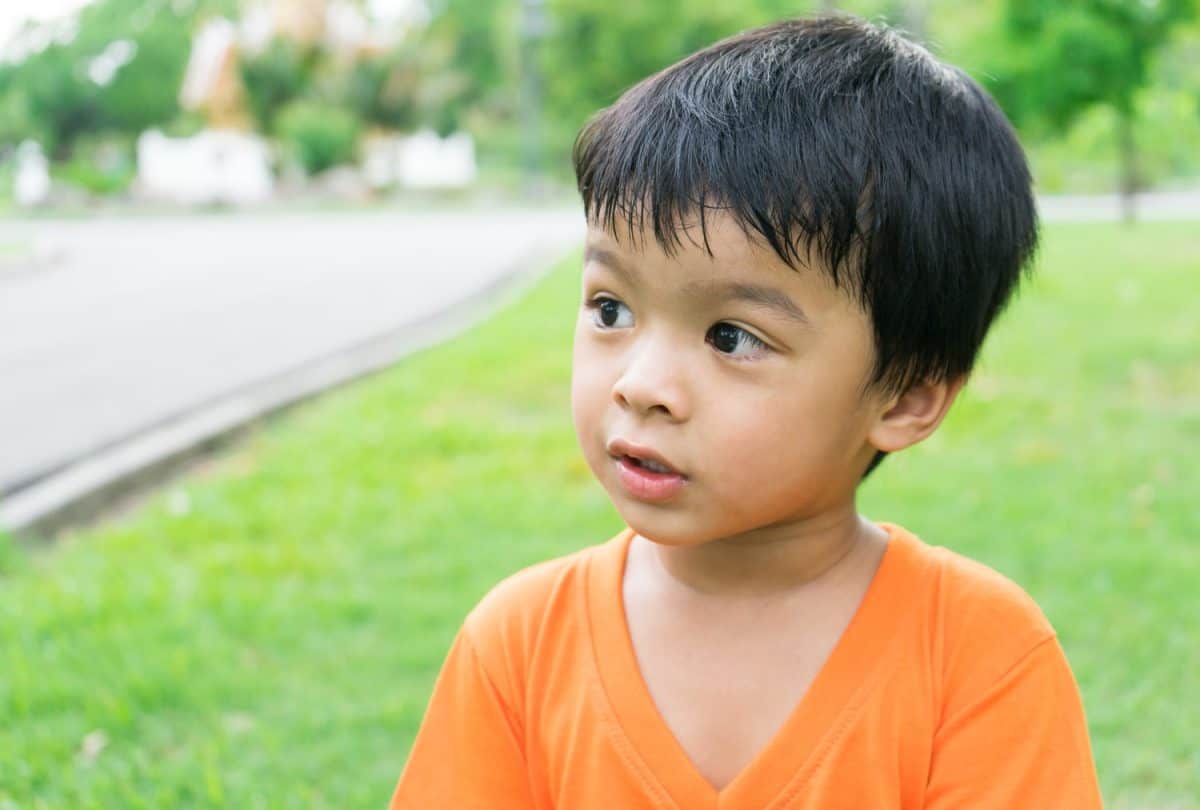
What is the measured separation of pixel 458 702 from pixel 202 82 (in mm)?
44918

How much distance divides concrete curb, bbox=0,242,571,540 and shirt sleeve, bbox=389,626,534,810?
2671 millimetres

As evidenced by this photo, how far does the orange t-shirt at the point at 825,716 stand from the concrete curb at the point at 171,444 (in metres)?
2.71

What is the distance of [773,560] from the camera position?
1584 millimetres

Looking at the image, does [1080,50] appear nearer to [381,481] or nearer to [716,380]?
[381,481]

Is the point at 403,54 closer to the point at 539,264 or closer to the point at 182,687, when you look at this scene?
the point at 539,264

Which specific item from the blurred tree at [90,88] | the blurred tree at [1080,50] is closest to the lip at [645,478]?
the blurred tree at [1080,50]

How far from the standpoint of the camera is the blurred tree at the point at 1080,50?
314 inches

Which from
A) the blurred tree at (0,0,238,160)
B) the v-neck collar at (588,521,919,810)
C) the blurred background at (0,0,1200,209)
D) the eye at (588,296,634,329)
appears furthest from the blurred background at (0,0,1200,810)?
the blurred tree at (0,0,238,160)

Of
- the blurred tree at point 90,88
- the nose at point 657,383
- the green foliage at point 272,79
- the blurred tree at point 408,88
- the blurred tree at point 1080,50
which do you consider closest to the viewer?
the nose at point 657,383

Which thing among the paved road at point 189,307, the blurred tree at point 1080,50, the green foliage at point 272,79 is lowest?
the green foliage at point 272,79

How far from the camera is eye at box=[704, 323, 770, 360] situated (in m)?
1.42

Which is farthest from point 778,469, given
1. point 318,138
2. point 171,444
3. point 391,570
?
point 318,138

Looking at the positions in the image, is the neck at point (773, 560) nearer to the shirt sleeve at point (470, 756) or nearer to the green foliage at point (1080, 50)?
the shirt sleeve at point (470, 756)

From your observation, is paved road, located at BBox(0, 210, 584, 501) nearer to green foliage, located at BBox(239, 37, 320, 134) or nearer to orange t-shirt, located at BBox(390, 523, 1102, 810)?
orange t-shirt, located at BBox(390, 523, 1102, 810)
